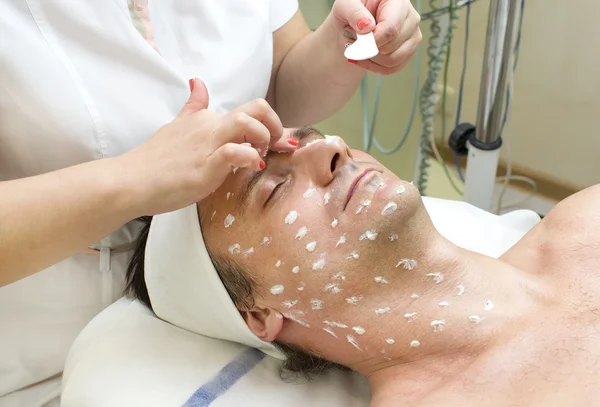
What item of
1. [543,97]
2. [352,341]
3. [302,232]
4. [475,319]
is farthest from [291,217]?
[543,97]

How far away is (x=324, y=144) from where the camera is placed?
1.03 metres

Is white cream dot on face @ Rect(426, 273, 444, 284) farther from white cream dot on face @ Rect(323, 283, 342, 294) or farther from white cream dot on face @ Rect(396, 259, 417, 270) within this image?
white cream dot on face @ Rect(323, 283, 342, 294)

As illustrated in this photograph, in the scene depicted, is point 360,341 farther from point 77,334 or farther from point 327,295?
point 77,334

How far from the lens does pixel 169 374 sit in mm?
1101

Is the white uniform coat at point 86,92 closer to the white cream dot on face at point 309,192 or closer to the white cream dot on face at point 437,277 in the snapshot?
the white cream dot on face at point 309,192

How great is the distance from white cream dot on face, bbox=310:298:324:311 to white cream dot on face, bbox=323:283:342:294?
28 millimetres

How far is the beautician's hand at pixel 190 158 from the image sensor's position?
874mm

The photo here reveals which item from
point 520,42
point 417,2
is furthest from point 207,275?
point 520,42

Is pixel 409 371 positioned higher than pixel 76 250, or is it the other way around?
pixel 76 250

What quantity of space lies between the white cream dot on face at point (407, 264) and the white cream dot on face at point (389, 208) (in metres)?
0.09

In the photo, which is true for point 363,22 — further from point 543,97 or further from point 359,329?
point 543,97

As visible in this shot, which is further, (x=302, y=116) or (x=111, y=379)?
(x=302, y=116)

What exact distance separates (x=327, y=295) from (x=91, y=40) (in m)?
0.61

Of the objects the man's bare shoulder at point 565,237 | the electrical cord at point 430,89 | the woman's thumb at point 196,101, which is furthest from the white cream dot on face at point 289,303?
the electrical cord at point 430,89
